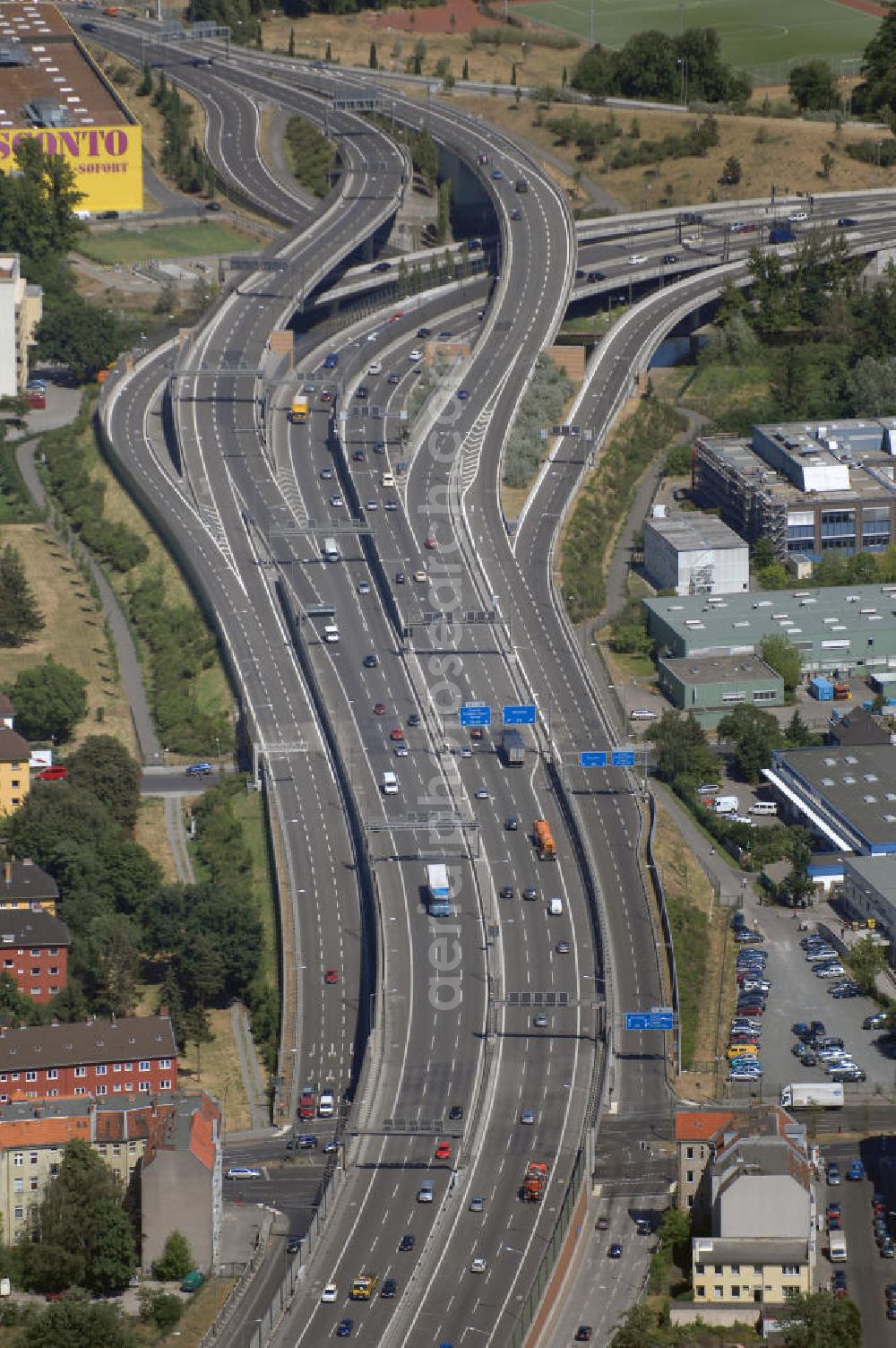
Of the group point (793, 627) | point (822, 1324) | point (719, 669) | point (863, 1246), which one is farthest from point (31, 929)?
point (793, 627)

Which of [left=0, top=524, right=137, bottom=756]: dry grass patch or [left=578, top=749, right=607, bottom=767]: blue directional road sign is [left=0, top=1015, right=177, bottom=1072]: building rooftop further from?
[left=0, top=524, right=137, bottom=756]: dry grass patch

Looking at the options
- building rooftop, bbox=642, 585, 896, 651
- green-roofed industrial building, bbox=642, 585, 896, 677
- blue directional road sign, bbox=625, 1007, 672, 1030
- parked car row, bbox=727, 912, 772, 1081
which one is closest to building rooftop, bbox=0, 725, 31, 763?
parked car row, bbox=727, 912, 772, 1081

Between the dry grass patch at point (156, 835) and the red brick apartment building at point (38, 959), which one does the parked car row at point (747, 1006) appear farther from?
the red brick apartment building at point (38, 959)

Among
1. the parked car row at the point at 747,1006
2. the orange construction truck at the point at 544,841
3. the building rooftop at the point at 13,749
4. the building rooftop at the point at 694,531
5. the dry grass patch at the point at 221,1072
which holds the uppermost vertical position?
the building rooftop at the point at 694,531

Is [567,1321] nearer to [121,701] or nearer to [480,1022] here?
[480,1022]

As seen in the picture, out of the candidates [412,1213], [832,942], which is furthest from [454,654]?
[412,1213]

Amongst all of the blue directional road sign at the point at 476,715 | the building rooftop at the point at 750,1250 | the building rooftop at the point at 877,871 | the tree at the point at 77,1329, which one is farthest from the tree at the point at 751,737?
the tree at the point at 77,1329
